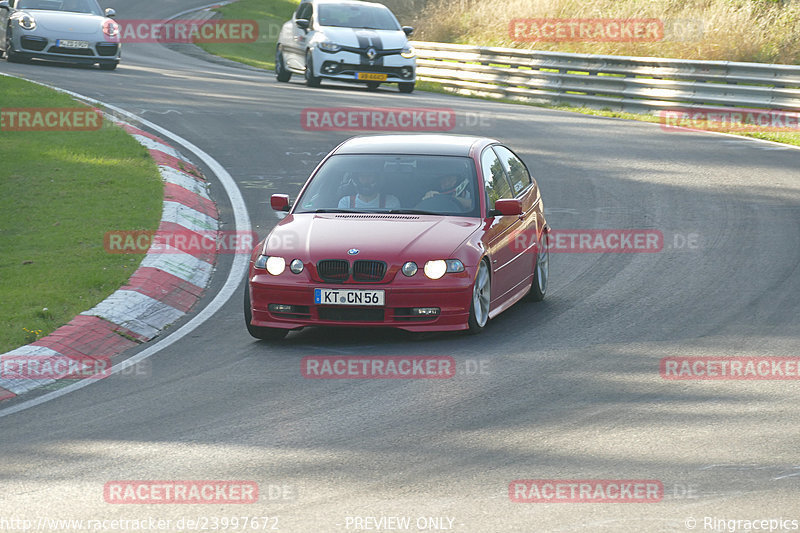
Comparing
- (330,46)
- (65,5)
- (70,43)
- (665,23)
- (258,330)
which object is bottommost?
(258,330)

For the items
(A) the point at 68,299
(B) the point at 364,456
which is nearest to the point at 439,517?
(B) the point at 364,456

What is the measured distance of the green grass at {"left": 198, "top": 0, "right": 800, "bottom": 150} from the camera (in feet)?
79.3

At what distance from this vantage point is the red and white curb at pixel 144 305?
925cm

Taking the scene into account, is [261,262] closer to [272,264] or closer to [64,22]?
[272,264]

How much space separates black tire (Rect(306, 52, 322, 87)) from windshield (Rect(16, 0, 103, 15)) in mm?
5146

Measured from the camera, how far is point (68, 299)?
34.5 ft

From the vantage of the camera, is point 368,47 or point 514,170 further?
point 368,47

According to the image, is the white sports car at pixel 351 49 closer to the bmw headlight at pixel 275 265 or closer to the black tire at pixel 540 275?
the black tire at pixel 540 275

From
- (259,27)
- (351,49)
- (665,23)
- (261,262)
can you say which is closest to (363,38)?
(351,49)

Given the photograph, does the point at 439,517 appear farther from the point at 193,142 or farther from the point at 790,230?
the point at 193,142

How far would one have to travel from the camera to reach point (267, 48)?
4950 cm

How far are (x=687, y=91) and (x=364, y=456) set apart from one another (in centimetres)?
1901

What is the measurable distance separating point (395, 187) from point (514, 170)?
165 cm

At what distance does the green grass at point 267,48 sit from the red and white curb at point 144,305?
36.2ft
